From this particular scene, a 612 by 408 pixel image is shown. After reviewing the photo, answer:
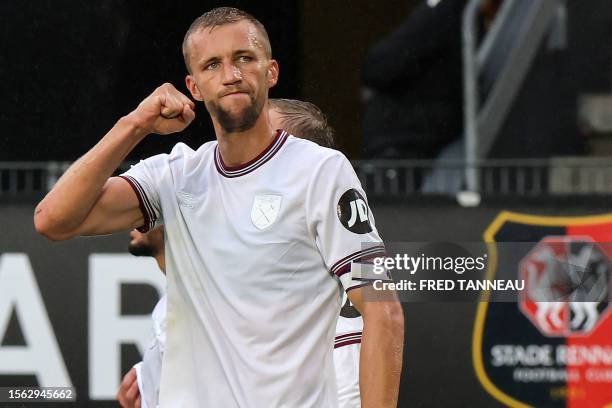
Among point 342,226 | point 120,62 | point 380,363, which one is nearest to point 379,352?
point 380,363

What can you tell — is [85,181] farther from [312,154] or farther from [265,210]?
[312,154]

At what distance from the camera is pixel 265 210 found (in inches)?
117

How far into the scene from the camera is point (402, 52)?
6.66 meters

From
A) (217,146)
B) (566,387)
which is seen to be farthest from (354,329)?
(566,387)

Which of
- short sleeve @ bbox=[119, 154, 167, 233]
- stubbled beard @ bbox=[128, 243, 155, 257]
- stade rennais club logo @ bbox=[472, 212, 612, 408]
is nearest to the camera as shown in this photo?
short sleeve @ bbox=[119, 154, 167, 233]

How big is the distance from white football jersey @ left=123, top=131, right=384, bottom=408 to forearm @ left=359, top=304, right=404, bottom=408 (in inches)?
4.7

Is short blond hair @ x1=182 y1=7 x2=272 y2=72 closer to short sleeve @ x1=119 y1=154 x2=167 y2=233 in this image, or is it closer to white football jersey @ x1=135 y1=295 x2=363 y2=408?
short sleeve @ x1=119 y1=154 x2=167 y2=233

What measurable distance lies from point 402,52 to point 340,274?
3877 millimetres

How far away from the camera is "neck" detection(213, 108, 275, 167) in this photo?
307cm

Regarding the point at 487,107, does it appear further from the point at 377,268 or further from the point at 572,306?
the point at 377,268

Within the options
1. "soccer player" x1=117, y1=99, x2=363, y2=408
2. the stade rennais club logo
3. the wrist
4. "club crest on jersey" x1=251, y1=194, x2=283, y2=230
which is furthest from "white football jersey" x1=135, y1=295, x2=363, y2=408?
the stade rennais club logo

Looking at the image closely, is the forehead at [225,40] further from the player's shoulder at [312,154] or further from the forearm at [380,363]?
the forearm at [380,363]

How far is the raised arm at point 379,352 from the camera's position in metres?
2.86

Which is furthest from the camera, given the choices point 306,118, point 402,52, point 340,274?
point 402,52
